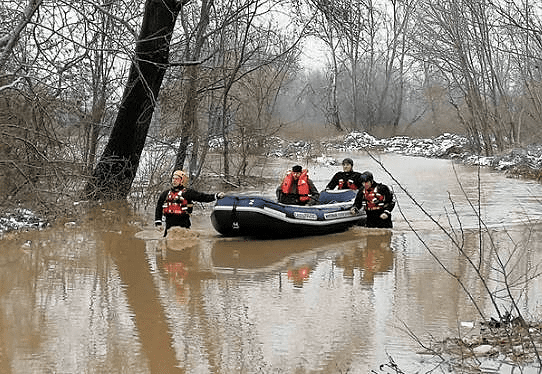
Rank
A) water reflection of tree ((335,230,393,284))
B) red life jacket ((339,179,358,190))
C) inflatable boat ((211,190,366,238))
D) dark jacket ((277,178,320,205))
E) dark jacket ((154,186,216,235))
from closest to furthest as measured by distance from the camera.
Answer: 1. water reflection of tree ((335,230,393,284))
2. dark jacket ((154,186,216,235))
3. inflatable boat ((211,190,366,238))
4. dark jacket ((277,178,320,205))
5. red life jacket ((339,179,358,190))

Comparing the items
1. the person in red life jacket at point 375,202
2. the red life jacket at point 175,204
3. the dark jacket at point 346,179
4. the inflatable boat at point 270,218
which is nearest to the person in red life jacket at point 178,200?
the red life jacket at point 175,204

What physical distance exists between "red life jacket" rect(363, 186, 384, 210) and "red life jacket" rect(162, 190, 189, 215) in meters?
3.45

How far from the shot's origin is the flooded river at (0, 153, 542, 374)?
19.8 feet

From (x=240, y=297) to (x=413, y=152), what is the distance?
41.7 metres

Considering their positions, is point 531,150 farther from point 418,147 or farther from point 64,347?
point 64,347

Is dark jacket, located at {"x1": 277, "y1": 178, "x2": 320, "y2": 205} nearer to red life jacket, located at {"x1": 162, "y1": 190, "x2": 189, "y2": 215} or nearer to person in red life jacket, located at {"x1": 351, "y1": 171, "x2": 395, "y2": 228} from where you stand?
person in red life jacket, located at {"x1": 351, "y1": 171, "x2": 395, "y2": 228}

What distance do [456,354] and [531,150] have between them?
26854 mm

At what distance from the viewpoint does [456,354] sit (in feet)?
19.0

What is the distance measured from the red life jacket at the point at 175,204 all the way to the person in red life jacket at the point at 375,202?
3.22 meters

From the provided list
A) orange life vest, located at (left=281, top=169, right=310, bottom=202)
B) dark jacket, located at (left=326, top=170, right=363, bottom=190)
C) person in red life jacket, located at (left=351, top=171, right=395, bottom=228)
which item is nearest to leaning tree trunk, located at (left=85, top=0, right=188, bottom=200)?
orange life vest, located at (left=281, top=169, right=310, bottom=202)

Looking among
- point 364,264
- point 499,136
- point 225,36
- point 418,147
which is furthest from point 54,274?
point 418,147

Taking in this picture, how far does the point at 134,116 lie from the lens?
51.8 ft

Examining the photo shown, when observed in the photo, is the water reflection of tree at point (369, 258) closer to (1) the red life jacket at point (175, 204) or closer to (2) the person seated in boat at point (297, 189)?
(2) the person seated in boat at point (297, 189)

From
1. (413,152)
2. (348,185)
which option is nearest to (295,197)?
(348,185)
